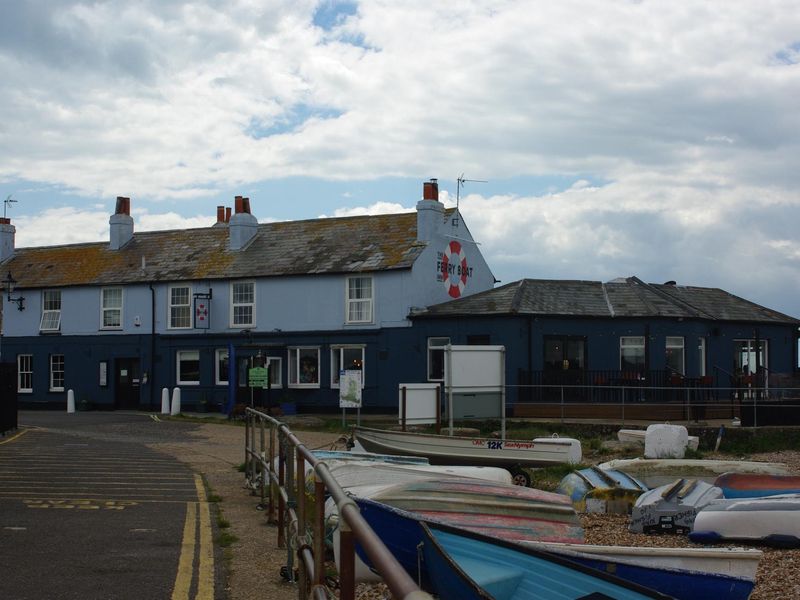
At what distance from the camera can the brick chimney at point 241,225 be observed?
41875mm

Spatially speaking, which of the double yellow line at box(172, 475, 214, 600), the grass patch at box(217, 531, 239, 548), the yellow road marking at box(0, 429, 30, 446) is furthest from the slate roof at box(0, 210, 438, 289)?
the grass patch at box(217, 531, 239, 548)

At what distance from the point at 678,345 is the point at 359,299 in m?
11.8

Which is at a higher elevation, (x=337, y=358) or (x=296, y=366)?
(x=337, y=358)

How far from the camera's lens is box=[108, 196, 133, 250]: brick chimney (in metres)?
45.0

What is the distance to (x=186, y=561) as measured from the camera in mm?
9742

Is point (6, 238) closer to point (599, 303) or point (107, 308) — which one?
point (107, 308)

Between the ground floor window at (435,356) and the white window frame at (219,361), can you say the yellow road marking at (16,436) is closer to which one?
the white window frame at (219,361)

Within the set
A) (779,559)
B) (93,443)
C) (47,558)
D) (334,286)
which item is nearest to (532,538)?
(779,559)

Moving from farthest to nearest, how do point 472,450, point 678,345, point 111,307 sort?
1. point 111,307
2. point 678,345
3. point 472,450

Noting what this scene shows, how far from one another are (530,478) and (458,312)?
59.1ft

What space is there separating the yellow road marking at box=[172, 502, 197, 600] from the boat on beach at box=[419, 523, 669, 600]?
3.24 meters

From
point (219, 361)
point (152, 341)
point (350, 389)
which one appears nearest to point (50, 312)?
point (152, 341)

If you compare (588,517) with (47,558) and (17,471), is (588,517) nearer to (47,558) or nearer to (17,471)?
(47,558)

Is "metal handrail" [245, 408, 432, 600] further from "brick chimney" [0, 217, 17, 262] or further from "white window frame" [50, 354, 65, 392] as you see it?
"brick chimney" [0, 217, 17, 262]
